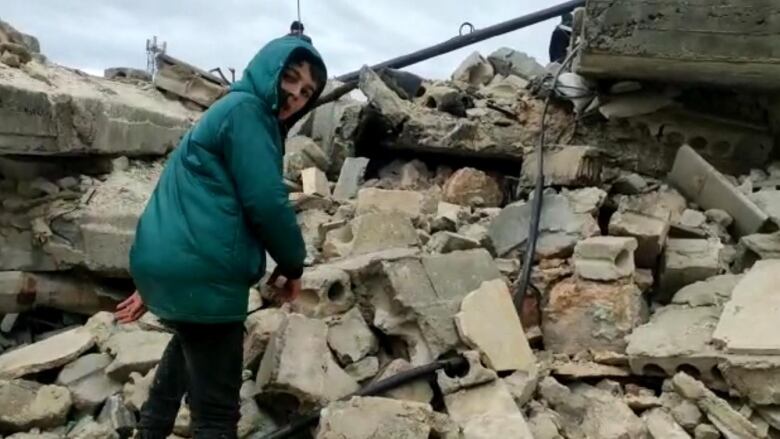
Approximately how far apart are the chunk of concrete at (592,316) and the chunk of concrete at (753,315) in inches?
14.5

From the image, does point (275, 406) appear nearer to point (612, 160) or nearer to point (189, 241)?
point (189, 241)

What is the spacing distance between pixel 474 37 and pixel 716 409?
458 cm

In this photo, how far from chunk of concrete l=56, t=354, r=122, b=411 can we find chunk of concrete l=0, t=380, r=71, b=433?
5cm

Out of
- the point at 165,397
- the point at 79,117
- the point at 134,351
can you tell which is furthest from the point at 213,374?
the point at 79,117

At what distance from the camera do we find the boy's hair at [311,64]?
2113 mm

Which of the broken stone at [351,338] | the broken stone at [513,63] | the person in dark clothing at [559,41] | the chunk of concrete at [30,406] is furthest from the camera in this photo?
the broken stone at [513,63]

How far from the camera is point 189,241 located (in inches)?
79.4

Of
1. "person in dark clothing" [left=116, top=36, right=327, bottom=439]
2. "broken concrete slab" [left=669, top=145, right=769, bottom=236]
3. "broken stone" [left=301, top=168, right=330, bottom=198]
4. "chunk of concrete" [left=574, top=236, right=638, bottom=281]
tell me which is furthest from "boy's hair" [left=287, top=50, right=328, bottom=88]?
"broken concrete slab" [left=669, top=145, right=769, bottom=236]

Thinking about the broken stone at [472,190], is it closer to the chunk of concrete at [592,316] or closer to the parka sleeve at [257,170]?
the chunk of concrete at [592,316]

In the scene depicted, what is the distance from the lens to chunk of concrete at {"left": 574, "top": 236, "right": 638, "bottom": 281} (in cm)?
318

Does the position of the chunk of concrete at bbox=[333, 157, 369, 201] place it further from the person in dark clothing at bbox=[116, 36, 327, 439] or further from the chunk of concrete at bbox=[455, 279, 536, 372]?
the person in dark clothing at bbox=[116, 36, 327, 439]

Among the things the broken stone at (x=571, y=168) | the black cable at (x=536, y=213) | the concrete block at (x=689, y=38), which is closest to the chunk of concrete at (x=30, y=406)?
the black cable at (x=536, y=213)

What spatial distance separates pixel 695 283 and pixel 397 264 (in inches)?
52.4

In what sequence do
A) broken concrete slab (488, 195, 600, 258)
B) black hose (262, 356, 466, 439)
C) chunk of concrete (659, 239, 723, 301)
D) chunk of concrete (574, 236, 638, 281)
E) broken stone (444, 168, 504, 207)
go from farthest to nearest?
broken stone (444, 168, 504, 207) → broken concrete slab (488, 195, 600, 258) → chunk of concrete (659, 239, 723, 301) → chunk of concrete (574, 236, 638, 281) → black hose (262, 356, 466, 439)
